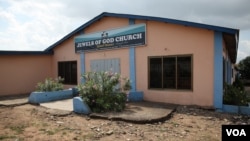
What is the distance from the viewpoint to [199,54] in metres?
9.46

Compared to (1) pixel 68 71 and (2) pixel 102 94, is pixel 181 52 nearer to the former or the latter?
(2) pixel 102 94

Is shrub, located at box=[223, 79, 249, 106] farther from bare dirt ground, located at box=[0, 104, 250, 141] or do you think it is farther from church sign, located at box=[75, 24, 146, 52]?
church sign, located at box=[75, 24, 146, 52]

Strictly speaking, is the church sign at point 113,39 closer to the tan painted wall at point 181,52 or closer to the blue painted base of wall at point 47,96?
the tan painted wall at point 181,52

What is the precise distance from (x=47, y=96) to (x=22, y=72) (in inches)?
183

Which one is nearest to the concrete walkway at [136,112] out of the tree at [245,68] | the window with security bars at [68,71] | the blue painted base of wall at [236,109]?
the blue painted base of wall at [236,109]

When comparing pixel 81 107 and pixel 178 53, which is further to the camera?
pixel 178 53

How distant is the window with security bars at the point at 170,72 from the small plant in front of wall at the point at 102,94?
2143mm

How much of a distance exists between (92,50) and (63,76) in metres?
3.56

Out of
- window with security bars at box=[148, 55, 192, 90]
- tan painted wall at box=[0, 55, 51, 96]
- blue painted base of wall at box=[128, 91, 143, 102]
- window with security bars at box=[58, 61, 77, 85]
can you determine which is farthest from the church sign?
tan painted wall at box=[0, 55, 51, 96]

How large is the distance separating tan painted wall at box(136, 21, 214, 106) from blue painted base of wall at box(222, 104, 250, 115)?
0.60 m

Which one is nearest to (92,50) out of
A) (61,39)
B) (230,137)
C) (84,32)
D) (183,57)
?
(84,32)

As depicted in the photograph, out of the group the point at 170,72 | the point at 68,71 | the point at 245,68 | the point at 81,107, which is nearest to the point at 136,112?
the point at 81,107

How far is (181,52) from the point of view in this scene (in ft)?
32.5

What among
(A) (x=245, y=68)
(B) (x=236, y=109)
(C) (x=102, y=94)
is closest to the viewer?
(B) (x=236, y=109)
